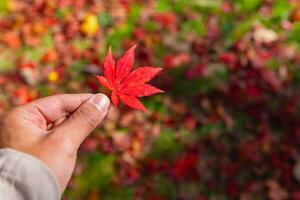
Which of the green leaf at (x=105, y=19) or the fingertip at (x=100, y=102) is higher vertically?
the fingertip at (x=100, y=102)

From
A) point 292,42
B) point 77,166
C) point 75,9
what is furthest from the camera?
point 75,9

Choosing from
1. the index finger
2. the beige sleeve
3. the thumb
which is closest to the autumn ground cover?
the index finger

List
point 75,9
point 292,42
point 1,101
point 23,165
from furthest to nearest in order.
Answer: point 75,9
point 292,42
point 1,101
point 23,165

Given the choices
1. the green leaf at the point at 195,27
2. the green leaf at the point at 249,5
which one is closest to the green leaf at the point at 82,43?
the green leaf at the point at 195,27

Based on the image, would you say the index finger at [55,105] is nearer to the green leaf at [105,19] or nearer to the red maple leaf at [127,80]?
the red maple leaf at [127,80]

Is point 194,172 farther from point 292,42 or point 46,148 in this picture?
point 46,148

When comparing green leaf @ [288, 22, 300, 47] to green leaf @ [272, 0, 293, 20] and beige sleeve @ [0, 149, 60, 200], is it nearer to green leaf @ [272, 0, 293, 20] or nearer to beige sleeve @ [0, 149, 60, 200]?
green leaf @ [272, 0, 293, 20]

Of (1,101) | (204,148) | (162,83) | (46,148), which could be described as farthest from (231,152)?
(46,148)

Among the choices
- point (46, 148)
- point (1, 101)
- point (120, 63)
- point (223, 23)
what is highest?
point (120, 63)
